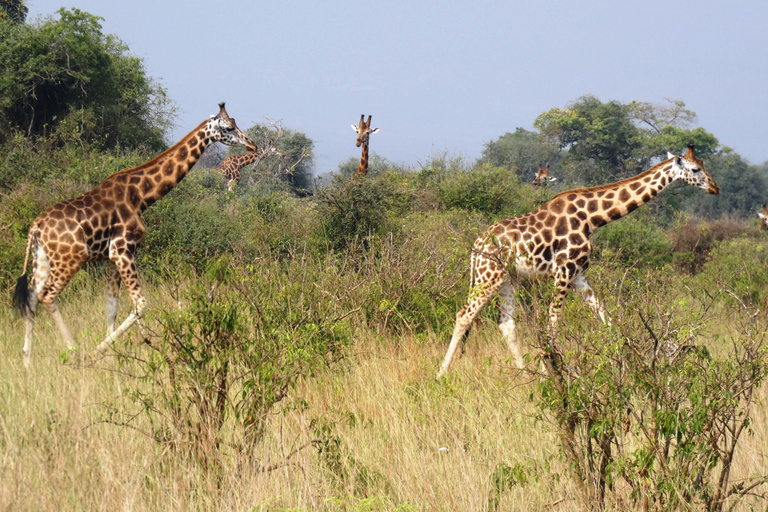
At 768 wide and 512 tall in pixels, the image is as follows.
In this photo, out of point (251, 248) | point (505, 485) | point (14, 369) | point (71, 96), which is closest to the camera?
point (505, 485)

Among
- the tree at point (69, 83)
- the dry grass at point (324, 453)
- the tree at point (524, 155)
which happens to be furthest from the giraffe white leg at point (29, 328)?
the tree at point (524, 155)

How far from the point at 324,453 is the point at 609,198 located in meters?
4.06

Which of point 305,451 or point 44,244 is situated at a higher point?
point 44,244

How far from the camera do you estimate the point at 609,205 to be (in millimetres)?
6820

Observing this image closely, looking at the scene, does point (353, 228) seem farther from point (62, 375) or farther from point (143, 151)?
point (143, 151)

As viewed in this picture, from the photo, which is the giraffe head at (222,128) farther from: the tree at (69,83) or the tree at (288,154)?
the tree at (288,154)

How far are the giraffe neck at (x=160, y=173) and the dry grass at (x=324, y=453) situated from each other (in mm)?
2017

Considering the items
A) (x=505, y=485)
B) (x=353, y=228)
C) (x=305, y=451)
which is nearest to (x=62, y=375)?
(x=305, y=451)

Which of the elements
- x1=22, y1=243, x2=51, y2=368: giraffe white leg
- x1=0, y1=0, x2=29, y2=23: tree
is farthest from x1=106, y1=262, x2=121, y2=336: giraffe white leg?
x1=0, y1=0, x2=29, y2=23: tree

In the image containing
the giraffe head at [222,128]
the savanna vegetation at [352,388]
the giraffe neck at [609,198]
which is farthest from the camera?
the giraffe head at [222,128]

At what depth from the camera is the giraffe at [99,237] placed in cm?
655

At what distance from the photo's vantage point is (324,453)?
4.11 m

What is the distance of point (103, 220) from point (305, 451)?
3720mm

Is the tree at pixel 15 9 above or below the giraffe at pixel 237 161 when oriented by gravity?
above
